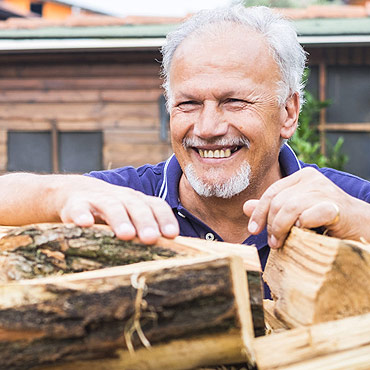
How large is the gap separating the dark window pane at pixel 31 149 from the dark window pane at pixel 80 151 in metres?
0.27

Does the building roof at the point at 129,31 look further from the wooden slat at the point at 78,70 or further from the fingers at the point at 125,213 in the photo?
the fingers at the point at 125,213

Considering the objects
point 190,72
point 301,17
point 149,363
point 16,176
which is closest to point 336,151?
point 301,17

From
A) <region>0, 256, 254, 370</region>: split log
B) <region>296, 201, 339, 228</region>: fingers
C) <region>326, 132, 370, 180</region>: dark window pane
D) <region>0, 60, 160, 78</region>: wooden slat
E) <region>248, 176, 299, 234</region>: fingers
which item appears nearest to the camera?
<region>0, 256, 254, 370</region>: split log

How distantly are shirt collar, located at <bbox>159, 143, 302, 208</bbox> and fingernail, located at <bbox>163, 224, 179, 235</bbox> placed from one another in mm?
1442

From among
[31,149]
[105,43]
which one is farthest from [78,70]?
[31,149]

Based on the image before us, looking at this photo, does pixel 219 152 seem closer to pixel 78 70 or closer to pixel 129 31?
pixel 129 31

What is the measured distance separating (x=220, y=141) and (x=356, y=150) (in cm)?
670

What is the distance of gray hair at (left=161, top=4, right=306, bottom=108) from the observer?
101 inches

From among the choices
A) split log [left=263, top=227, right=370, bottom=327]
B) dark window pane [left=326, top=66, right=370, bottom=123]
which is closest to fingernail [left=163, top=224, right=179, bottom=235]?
split log [left=263, top=227, right=370, bottom=327]

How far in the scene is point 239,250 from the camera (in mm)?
1190

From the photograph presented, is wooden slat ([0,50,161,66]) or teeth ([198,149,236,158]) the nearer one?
teeth ([198,149,236,158])

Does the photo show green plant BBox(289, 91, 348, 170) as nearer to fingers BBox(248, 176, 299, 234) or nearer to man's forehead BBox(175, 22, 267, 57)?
man's forehead BBox(175, 22, 267, 57)

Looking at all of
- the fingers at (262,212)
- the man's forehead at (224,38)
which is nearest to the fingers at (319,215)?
the fingers at (262,212)

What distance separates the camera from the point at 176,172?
9.34ft
